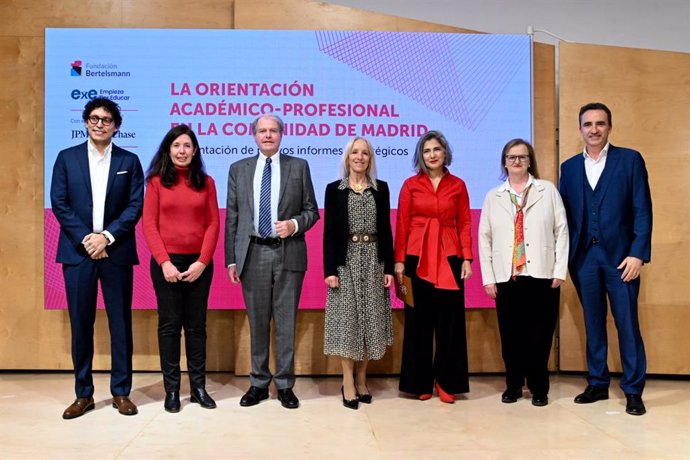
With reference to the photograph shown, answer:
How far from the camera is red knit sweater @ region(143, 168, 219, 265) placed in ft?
10.9

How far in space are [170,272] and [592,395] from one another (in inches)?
102

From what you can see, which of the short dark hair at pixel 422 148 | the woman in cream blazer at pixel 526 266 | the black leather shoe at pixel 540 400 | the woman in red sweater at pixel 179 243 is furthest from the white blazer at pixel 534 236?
the woman in red sweater at pixel 179 243

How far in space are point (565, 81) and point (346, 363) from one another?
A: 260 centimetres

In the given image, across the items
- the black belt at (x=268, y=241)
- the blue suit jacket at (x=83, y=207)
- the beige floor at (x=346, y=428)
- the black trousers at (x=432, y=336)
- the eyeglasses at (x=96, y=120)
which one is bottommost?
the beige floor at (x=346, y=428)

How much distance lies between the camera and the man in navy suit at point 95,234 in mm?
3340

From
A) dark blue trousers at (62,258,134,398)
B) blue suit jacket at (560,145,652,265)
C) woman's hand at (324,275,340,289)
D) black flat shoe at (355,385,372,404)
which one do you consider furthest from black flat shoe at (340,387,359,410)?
blue suit jacket at (560,145,652,265)

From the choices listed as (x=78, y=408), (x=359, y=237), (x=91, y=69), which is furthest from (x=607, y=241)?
(x=91, y=69)

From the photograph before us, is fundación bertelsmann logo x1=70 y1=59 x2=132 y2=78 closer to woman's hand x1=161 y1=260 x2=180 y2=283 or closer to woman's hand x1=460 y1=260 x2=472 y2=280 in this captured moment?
woman's hand x1=161 y1=260 x2=180 y2=283

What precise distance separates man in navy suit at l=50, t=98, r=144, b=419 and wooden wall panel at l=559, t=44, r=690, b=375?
10.2 ft

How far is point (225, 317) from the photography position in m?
4.42

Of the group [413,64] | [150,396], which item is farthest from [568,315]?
[150,396]

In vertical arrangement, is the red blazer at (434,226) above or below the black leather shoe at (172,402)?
above

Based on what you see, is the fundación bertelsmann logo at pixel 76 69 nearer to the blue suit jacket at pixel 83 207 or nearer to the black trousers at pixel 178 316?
the blue suit jacket at pixel 83 207

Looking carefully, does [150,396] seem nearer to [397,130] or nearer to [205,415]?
[205,415]
